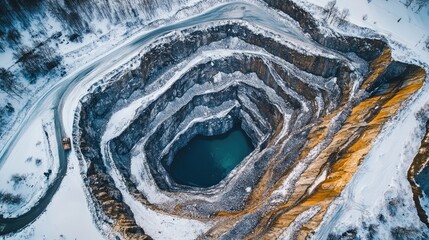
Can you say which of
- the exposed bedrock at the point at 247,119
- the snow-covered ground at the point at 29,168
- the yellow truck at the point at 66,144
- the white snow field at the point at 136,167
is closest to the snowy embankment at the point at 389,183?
the white snow field at the point at 136,167

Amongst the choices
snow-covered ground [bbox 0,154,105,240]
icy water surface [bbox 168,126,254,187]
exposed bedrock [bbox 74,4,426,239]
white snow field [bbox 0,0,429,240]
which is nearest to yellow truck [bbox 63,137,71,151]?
white snow field [bbox 0,0,429,240]

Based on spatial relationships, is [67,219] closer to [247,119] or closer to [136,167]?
[136,167]

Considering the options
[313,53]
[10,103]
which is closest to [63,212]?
[10,103]

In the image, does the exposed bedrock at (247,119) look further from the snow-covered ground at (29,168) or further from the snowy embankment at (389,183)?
the snow-covered ground at (29,168)

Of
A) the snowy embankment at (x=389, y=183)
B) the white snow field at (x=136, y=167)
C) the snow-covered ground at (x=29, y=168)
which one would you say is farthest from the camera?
the snow-covered ground at (x=29, y=168)

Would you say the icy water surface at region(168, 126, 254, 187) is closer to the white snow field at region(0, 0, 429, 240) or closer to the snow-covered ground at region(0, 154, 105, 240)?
the white snow field at region(0, 0, 429, 240)
